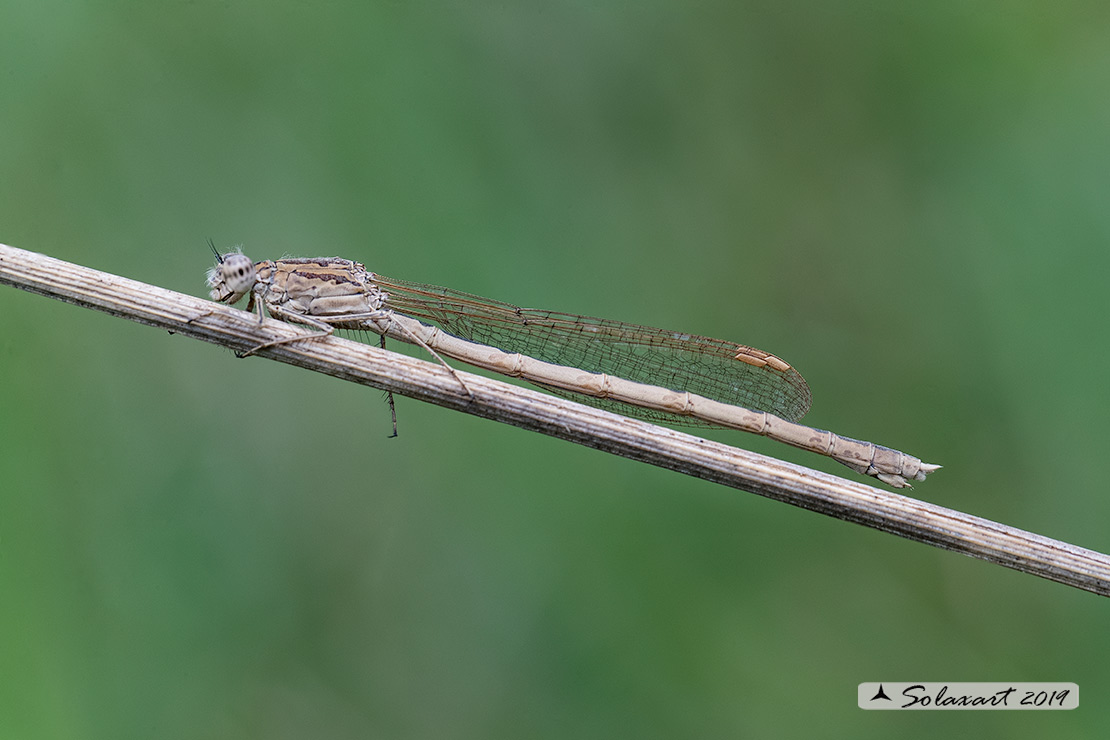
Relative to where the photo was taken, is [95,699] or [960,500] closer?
[95,699]

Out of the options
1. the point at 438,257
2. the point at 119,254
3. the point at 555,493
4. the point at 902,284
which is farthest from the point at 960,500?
the point at 119,254

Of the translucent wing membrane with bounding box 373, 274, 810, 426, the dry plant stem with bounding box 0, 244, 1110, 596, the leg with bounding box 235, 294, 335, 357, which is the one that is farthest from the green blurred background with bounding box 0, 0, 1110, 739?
the dry plant stem with bounding box 0, 244, 1110, 596

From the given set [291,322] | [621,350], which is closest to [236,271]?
[291,322]

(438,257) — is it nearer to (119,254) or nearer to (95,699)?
(119,254)

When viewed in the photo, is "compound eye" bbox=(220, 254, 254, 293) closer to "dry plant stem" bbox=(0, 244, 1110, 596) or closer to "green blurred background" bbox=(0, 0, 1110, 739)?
"green blurred background" bbox=(0, 0, 1110, 739)

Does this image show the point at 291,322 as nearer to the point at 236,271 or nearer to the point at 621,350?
the point at 236,271

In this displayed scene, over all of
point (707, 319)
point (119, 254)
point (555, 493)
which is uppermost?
point (707, 319)
